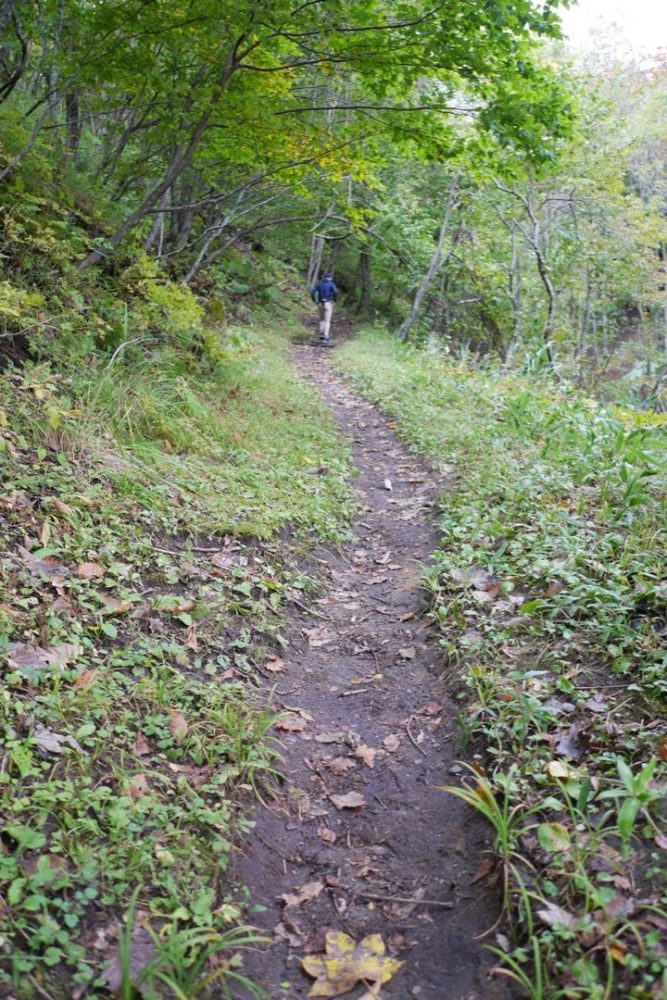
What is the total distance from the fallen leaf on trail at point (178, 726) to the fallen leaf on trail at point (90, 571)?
109 centimetres

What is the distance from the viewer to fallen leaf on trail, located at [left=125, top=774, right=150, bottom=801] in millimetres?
2904

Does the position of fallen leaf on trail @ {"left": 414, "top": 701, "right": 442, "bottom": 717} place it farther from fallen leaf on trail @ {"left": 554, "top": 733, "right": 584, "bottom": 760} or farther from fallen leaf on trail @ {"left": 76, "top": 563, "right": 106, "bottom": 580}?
fallen leaf on trail @ {"left": 76, "top": 563, "right": 106, "bottom": 580}

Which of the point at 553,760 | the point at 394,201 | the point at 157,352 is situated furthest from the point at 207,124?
the point at 394,201

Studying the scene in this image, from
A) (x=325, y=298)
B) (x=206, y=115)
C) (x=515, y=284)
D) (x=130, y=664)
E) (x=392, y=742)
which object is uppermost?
(x=206, y=115)

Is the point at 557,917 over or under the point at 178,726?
over

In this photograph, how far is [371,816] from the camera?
11.0 ft

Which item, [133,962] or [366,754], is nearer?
[133,962]

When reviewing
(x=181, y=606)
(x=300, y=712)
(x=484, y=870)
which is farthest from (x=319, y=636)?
(x=484, y=870)

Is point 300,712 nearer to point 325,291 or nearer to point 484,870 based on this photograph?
point 484,870

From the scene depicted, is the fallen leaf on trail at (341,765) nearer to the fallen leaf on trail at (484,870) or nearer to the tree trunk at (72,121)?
the fallen leaf on trail at (484,870)

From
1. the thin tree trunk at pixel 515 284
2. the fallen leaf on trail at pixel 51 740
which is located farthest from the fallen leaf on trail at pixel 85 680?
the thin tree trunk at pixel 515 284

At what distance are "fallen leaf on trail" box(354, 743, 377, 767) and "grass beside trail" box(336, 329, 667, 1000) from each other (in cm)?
52

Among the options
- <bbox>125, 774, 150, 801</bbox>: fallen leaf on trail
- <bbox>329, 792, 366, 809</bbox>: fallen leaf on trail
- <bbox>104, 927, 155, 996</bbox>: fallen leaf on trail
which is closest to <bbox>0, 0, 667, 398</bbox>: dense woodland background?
<bbox>125, 774, 150, 801</bbox>: fallen leaf on trail

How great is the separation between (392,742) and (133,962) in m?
1.85
